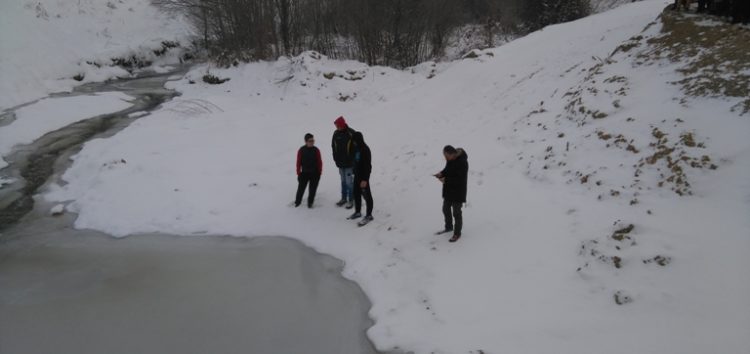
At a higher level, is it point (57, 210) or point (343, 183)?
point (343, 183)

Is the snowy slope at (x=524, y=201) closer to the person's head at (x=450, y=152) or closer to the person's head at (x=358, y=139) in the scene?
the person's head at (x=450, y=152)

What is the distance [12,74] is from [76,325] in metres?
18.3

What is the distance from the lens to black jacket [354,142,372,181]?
757 centimetres

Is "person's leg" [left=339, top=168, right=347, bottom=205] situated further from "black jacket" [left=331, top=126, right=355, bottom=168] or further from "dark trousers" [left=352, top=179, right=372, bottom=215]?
"dark trousers" [left=352, top=179, right=372, bottom=215]

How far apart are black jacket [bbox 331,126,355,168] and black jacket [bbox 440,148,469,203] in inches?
86.1

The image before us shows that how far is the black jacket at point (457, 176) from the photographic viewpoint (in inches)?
251

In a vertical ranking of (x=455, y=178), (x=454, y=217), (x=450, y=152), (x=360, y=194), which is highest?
(x=450, y=152)

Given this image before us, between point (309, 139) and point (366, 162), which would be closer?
point (366, 162)

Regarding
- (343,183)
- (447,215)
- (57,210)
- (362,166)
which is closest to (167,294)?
(362,166)

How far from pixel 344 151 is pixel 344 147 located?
0.08 metres

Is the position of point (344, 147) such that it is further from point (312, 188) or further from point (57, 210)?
point (57, 210)

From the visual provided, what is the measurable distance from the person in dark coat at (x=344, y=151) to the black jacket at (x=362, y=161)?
0.37 meters

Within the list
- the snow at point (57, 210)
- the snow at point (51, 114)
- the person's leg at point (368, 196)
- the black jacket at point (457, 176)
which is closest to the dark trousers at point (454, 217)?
the black jacket at point (457, 176)

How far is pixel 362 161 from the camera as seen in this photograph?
759 cm
